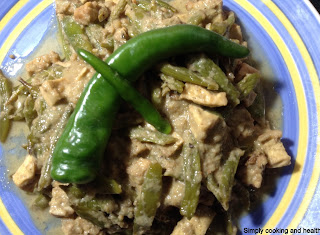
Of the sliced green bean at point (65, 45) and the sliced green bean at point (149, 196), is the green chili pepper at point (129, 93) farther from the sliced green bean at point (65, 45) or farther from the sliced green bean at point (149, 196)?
the sliced green bean at point (65, 45)

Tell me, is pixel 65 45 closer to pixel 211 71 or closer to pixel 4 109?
pixel 4 109

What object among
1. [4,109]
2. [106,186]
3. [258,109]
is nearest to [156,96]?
[106,186]

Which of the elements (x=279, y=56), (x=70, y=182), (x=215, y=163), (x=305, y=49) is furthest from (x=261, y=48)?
(x=70, y=182)


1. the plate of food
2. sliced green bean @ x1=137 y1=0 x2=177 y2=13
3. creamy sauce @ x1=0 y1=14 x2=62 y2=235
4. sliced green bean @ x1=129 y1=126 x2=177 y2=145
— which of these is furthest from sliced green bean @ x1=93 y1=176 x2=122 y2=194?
sliced green bean @ x1=137 y1=0 x2=177 y2=13

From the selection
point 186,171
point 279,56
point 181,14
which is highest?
point 181,14

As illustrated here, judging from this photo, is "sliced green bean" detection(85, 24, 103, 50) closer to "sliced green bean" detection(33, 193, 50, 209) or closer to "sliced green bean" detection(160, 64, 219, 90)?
"sliced green bean" detection(160, 64, 219, 90)

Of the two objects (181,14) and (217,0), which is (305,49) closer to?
(217,0)
